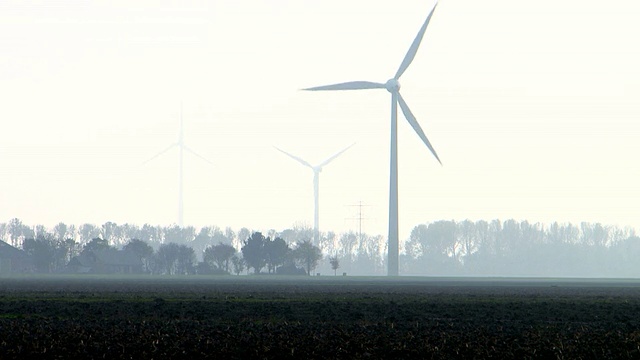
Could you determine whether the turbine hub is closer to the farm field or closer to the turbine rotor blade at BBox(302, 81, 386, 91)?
the turbine rotor blade at BBox(302, 81, 386, 91)

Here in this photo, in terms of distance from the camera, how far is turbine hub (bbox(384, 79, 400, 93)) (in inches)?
6088

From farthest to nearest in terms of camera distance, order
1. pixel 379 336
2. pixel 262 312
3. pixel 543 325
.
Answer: pixel 262 312 < pixel 543 325 < pixel 379 336

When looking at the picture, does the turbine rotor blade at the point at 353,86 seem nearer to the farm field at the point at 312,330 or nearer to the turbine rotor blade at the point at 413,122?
the turbine rotor blade at the point at 413,122

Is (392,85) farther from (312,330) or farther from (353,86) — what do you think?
(312,330)

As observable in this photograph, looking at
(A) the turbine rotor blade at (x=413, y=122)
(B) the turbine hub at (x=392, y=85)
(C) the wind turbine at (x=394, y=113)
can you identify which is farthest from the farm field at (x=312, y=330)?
(B) the turbine hub at (x=392, y=85)

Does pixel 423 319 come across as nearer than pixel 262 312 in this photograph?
Yes

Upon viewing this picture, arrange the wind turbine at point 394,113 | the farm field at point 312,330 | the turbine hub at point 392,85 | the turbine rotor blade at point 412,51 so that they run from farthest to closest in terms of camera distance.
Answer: the turbine hub at point 392,85 → the wind turbine at point 394,113 → the turbine rotor blade at point 412,51 → the farm field at point 312,330

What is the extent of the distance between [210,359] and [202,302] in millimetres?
31294

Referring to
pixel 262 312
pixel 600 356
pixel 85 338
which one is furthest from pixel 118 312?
pixel 600 356

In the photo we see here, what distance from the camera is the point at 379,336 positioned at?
41.0 metres

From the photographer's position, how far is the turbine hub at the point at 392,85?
15462cm

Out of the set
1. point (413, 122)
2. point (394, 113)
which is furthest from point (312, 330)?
point (394, 113)

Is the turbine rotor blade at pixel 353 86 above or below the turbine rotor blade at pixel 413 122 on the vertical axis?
above

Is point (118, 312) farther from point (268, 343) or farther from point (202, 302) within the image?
point (268, 343)
